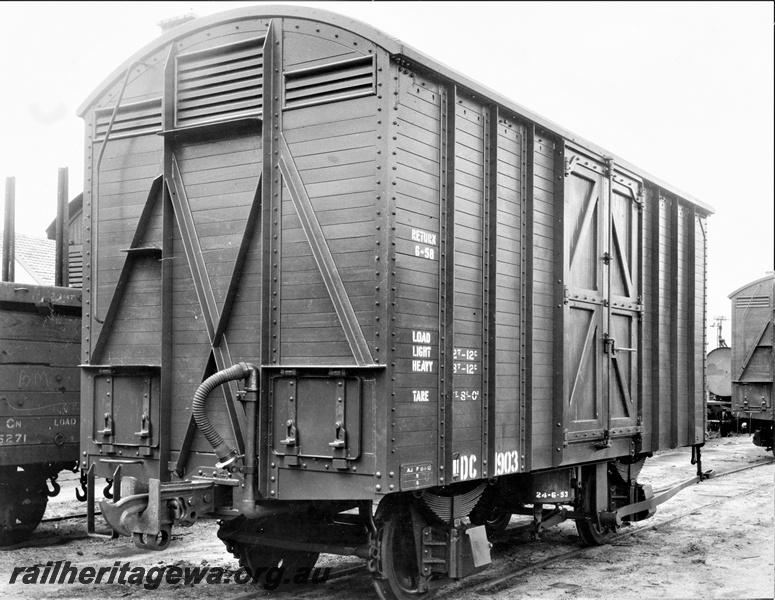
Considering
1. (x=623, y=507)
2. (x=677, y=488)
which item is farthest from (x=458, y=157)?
(x=677, y=488)

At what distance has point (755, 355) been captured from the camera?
68.6ft

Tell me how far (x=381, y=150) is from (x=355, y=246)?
694 mm

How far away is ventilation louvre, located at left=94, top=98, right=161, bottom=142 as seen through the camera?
705 cm

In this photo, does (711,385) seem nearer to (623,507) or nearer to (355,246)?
(623,507)

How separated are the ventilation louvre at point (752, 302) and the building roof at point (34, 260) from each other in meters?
18.1

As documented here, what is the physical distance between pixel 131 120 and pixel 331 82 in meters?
2.00

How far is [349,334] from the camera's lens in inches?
237

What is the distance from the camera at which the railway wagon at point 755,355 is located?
20.6m

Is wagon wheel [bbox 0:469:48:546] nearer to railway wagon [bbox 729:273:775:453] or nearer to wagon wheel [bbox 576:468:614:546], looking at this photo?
wagon wheel [bbox 576:468:614:546]

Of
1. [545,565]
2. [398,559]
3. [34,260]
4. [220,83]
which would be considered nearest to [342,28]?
[220,83]

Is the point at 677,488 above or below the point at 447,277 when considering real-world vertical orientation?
below

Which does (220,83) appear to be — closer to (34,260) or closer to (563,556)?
(563,556)

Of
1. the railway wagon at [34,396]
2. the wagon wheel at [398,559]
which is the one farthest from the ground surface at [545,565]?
the wagon wheel at [398,559]

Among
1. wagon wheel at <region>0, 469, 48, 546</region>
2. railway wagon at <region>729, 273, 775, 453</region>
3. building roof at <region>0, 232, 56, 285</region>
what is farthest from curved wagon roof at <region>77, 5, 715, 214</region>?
building roof at <region>0, 232, 56, 285</region>
